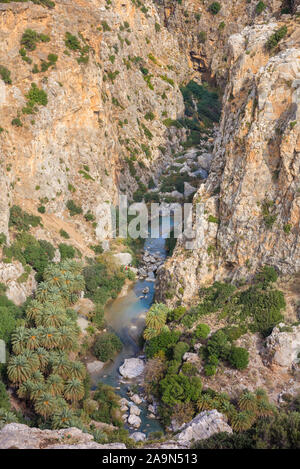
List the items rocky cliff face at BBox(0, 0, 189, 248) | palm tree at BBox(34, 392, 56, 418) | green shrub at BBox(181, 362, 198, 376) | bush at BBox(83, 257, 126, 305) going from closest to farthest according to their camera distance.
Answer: palm tree at BBox(34, 392, 56, 418) < green shrub at BBox(181, 362, 198, 376) < bush at BBox(83, 257, 126, 305) < rocky cliff face at BBox(0, 0, 189, 248)

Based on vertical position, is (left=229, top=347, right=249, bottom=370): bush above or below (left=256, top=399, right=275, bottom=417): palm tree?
above

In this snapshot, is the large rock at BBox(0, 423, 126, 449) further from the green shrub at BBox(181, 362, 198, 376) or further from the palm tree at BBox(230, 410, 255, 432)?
the green shrub at BBox(181, 362, 198, 376)

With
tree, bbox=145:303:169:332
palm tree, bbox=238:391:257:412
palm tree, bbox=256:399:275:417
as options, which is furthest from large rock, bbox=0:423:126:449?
tree, bbox=145:303:169:332

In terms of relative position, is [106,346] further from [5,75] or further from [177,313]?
[5,75]

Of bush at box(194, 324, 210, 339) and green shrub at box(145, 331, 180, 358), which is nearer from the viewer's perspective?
bush at box(194, 324, 210, 339)

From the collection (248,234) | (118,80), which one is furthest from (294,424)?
(118,80)
